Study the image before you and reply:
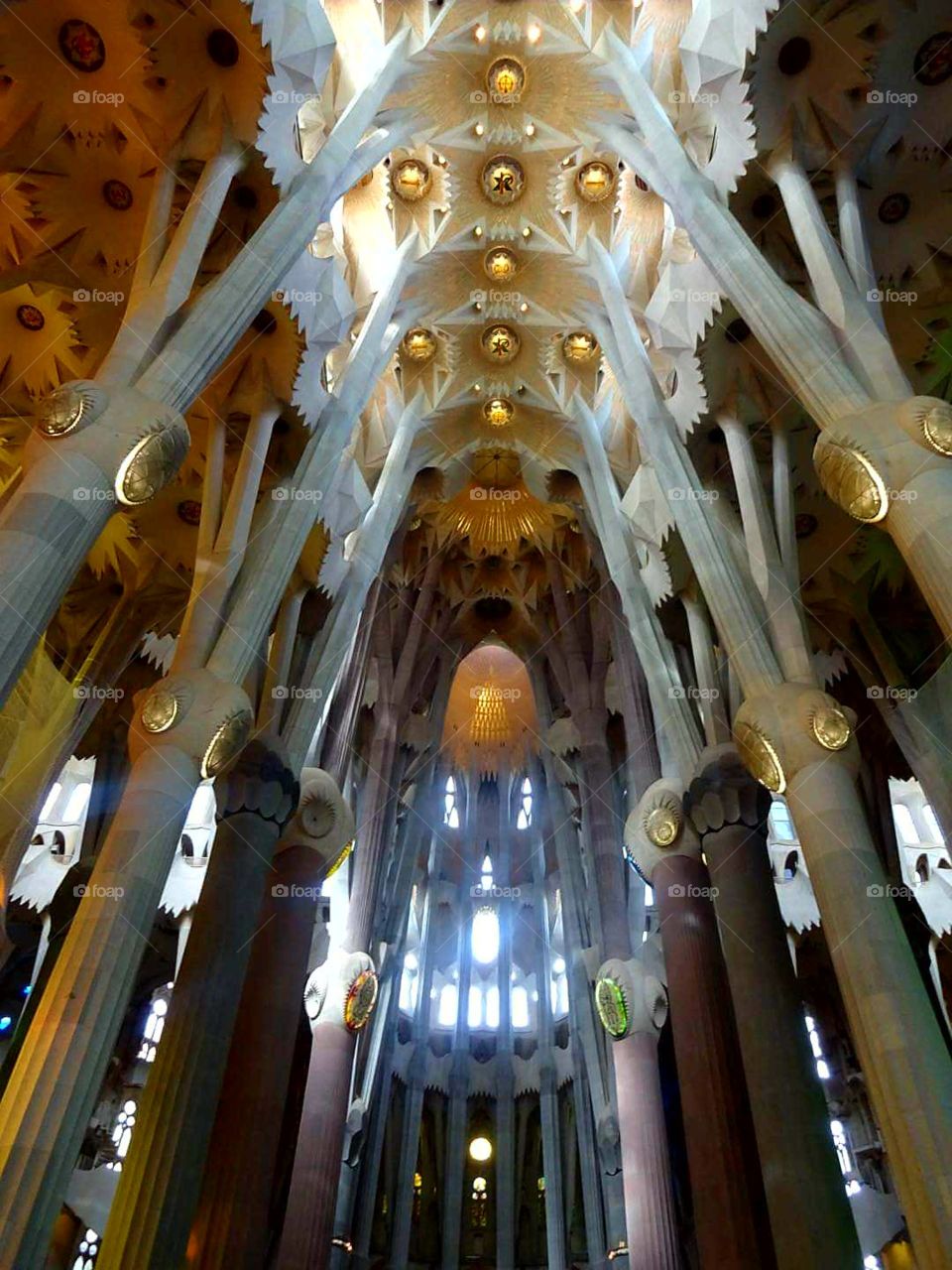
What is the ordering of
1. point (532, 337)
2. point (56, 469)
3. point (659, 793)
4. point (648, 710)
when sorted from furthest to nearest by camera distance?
1. point (532, 337)
2. point (648, 710)
3. point (659, 793)
4. point (56, 469)

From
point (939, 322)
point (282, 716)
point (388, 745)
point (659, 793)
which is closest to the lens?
point (939, 322)

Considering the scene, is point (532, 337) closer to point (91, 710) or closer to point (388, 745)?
point (388, 745)

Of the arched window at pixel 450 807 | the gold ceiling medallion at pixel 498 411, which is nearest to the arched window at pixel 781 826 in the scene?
the arched window at pixel 450 807

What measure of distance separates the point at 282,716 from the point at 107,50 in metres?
7.70

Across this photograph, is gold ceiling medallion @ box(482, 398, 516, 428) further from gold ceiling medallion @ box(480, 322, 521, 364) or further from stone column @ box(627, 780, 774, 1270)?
stone column @ box(627, 780, 774, 1270)

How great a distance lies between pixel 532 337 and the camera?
1948 cm

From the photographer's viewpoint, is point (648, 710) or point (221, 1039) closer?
point (221, 1039)

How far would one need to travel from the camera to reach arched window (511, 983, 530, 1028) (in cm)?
2559

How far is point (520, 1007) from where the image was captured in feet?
85.2

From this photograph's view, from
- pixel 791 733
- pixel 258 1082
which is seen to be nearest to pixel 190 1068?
pixel 258 1082

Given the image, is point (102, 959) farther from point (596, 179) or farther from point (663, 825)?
point (596, 179)

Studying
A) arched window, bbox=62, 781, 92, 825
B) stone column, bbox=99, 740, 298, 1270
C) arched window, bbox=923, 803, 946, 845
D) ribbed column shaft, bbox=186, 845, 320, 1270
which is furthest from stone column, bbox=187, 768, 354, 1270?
arched window, bbox=923, 803, 946, 845

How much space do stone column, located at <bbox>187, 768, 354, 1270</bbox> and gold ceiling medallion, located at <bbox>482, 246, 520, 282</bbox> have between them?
10.7m

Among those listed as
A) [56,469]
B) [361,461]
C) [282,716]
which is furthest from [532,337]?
[56,469]
